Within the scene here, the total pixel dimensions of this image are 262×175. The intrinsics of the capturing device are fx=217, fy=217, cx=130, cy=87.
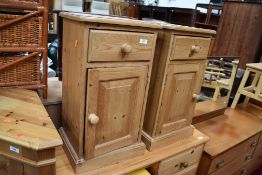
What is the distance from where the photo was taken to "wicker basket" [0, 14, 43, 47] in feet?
2.96

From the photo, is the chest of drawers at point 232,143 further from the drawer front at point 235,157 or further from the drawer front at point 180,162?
the drawer front at point 180,162

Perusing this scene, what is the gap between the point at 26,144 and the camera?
64 cm

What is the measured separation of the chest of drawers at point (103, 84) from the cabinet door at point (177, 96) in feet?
0.41

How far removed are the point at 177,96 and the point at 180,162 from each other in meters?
0.38

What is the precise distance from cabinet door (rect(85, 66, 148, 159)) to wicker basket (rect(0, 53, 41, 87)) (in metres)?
0.40

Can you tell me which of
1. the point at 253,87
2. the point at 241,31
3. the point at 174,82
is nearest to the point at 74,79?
the point at 174,82

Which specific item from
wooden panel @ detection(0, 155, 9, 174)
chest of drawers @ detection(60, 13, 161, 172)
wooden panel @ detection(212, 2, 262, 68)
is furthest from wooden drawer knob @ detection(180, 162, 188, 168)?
wooden panel @ detection(212, 2, 262, 68)

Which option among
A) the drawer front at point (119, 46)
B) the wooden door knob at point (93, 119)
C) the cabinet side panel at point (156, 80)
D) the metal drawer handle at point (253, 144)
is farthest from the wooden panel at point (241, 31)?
the wooden door knob at point (93, 119)

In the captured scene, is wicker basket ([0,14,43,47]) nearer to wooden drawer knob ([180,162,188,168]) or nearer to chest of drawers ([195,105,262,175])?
wooden drawer knob ([180,162,188,168])

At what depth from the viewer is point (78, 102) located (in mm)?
820

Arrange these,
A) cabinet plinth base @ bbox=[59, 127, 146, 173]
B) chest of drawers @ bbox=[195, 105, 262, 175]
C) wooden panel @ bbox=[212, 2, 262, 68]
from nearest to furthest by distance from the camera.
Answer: cabinet plinth base @ bbox=[59, 127, 146, 173] < chest of drawers @ bbox=[195, 105, 262, 175] < wooden panel @ bbox=[212, 2, 262, 68]

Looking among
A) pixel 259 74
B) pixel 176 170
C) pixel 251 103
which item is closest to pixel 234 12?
pixel 259 74

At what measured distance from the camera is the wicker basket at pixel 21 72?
3.15ft

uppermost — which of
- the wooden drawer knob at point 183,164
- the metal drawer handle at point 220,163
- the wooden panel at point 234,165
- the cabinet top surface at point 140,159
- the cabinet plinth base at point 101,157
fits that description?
the cabinet plinth base at point 101,157
